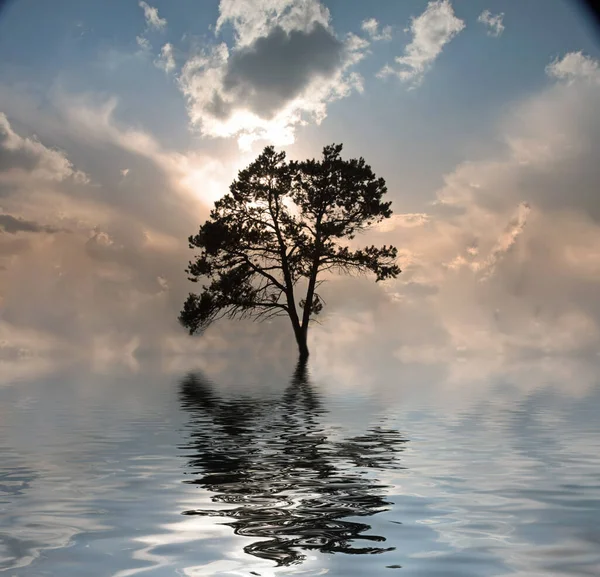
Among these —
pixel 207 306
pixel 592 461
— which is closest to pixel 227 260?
pixel 207 306

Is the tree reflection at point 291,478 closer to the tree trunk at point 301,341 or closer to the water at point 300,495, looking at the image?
the water at point 300,495

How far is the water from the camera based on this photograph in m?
5.48

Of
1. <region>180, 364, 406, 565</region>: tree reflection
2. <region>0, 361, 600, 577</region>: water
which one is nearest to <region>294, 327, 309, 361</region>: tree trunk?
<region>180, 364, 406, 565</region>: tree reflection

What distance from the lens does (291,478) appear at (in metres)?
8.88

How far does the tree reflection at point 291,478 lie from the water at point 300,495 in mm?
27

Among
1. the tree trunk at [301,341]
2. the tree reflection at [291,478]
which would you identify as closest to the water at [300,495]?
the tree reflection at [291,478]

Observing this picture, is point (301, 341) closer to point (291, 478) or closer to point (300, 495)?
point (291, 478)

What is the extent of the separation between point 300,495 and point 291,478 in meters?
1.09

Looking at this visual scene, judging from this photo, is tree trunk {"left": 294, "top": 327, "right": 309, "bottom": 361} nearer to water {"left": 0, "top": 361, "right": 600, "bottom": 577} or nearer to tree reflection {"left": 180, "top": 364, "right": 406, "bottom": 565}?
tree reflection {"left": 180, "top": 364, "right": 406, "bottom": 565}

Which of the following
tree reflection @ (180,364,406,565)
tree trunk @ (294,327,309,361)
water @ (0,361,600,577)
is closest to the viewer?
water @ (0,361,600,577)

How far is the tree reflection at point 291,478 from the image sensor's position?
6035mm

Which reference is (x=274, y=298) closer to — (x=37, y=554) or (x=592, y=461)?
(x=592, y=461)

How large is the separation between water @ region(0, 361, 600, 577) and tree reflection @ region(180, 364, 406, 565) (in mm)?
27

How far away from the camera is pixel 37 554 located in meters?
5.61
